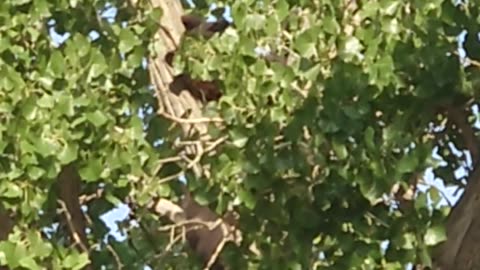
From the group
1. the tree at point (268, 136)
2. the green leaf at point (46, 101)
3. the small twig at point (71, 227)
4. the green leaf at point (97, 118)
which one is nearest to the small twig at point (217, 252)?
the tree at point (268, 136)

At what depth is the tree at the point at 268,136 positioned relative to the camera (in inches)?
99.8

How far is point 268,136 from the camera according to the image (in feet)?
8.44

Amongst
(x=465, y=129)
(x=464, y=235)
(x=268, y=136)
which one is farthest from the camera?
(x=465, y=129)

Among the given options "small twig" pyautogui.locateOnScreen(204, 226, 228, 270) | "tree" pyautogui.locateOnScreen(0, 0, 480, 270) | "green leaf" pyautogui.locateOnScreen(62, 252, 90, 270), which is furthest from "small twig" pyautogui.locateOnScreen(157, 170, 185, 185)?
"green leaf" pyautogui.locateOnScreen(62, 252, 90, 270)

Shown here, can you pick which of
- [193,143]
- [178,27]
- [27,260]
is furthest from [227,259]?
[178,27]

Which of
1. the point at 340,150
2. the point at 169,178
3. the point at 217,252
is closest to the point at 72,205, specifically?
the point at 169,178

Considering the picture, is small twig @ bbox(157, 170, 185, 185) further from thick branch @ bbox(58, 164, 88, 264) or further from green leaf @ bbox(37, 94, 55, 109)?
green leaf @ bbox(37, 94, 55, 109)

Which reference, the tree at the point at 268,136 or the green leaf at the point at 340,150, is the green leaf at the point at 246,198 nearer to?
the tree at the point at 268,136

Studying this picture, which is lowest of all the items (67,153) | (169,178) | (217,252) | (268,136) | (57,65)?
(217,252)

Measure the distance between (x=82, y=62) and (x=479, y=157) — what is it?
0.78m

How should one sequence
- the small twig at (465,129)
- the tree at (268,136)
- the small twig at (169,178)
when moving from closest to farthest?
the tree at (268,136) < the small twig at (465,129) < the small twig at (169,178)

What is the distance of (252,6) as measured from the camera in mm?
2660

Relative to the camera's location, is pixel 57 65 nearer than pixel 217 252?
Yes

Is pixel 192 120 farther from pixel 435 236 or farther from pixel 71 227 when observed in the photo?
pixel 435 236
